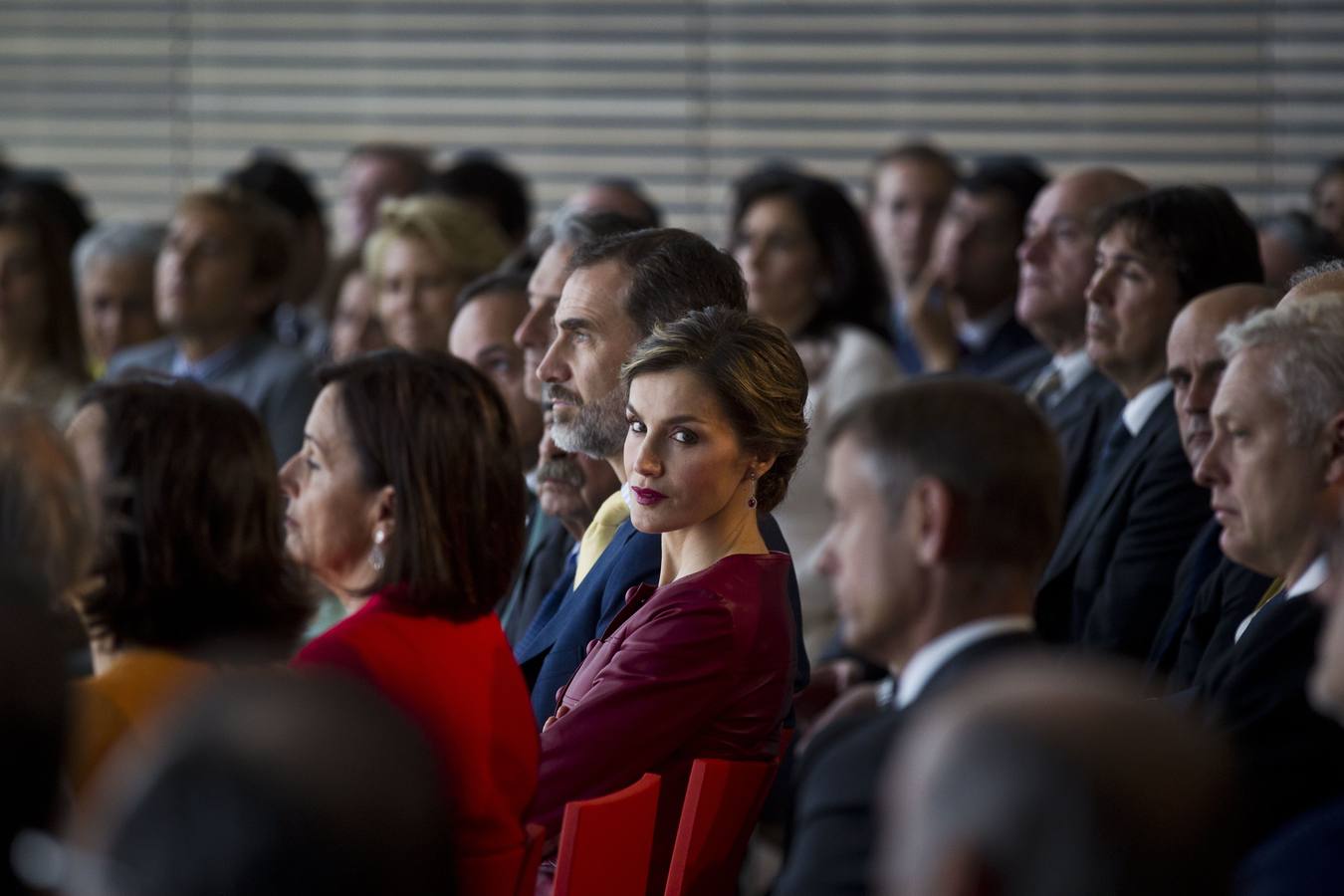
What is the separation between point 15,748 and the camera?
→ 1380mm

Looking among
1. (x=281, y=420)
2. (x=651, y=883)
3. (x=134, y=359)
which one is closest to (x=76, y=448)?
(x=651, y=883)

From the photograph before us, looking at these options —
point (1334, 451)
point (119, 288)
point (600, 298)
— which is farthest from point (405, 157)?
point (1334, 451)

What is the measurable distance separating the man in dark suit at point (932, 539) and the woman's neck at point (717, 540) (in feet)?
2.97

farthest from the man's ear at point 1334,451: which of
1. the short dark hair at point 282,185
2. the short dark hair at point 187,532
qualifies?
the short dark hair at point 282,185

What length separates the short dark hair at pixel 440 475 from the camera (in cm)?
241

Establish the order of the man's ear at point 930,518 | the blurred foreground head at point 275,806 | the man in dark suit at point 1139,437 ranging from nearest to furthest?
the blurred foreground head at point 275,806 < the man's ear at point 930,518 < the man in dark suit at point 1139,437

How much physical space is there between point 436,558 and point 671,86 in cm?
568

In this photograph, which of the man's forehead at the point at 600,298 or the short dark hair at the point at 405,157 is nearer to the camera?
the man's forehead at the point at 600,298

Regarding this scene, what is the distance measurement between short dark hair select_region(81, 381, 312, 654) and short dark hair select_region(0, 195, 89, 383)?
3635 mm

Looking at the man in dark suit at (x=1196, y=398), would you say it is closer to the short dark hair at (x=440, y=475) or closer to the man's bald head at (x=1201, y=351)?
the man's bald head at (x=1201, y=351)

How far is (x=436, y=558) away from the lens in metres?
2.40

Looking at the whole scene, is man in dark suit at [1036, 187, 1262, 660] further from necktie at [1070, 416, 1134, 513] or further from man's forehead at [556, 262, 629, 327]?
man's forehead at [556, 262, 629, 327]

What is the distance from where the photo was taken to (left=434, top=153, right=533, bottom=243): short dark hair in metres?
6.53

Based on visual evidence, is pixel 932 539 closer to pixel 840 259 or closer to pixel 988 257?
pixel 840 259
